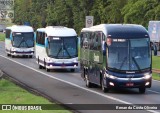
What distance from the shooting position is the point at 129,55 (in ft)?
84.8

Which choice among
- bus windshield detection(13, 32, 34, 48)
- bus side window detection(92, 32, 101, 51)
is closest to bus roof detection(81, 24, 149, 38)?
bus side window detection(92, 32, 101, 51)

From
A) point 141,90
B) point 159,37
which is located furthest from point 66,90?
point 159,37

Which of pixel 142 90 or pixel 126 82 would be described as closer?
pixel 126 82

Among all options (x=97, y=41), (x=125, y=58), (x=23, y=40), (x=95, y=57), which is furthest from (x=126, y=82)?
(x=23, y=40)

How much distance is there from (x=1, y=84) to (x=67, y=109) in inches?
380

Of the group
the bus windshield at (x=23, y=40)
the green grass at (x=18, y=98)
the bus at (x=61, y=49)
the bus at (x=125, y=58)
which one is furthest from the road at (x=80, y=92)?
the bus windshield at (x=23, y=40)

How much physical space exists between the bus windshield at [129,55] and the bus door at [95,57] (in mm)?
995

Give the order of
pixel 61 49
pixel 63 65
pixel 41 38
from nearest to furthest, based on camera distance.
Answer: pixel 63 65 → pixel 61 49 → pixel 41 38

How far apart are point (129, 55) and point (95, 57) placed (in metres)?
2.63

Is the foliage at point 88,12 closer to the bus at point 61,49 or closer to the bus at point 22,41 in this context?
the bus at point 22,41

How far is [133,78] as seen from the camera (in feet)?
84.3

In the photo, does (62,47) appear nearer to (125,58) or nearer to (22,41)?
(125,58)

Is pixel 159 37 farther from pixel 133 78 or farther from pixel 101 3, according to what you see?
pixel 133 78

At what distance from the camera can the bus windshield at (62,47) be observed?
137 ft
